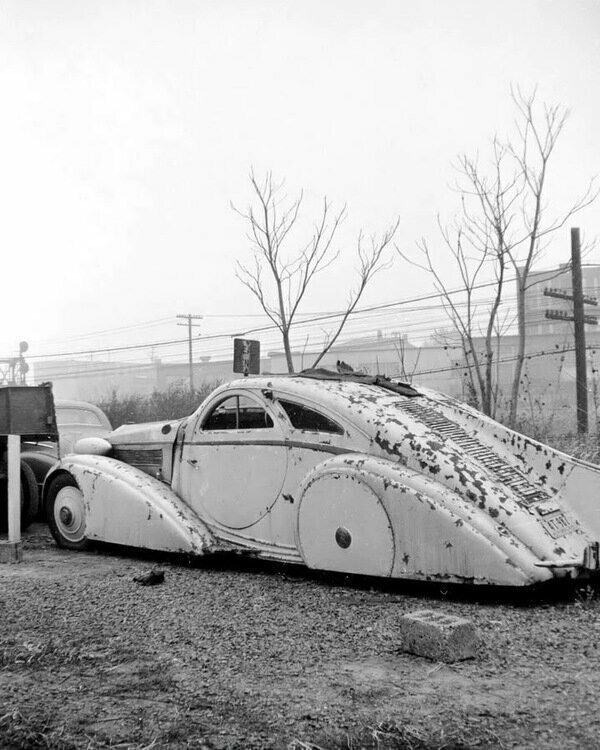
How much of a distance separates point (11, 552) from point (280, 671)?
13.7ft

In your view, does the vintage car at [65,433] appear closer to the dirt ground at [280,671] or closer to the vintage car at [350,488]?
the vintage car at [350,488]

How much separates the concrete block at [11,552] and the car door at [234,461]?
1.65 m

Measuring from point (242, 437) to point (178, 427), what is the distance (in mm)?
873

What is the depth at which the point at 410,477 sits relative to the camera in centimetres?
509

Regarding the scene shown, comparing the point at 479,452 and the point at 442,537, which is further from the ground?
the point at 479,452

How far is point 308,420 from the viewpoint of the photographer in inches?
231

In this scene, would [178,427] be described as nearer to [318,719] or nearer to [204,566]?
[204,566]

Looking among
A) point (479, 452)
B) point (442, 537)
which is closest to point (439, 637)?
point (442, 537)

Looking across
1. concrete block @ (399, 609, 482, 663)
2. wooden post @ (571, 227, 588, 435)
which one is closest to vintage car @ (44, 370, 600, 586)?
concrete block @ (399, 609, 482, 663)

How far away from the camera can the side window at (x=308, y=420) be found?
224 inches

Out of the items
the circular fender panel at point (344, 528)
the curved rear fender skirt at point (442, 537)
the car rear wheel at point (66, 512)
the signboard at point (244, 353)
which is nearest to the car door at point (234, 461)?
the circular fender panel at point (344, 528)

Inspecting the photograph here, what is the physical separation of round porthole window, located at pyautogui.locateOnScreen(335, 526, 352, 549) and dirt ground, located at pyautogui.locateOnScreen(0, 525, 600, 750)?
0.30m

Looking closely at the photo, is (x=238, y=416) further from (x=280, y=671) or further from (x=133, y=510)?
(x=280, y=671)

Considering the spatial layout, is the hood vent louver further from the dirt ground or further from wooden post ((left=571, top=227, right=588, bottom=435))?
wooden post ((left=571, top=227, right=588, bottom=435))
